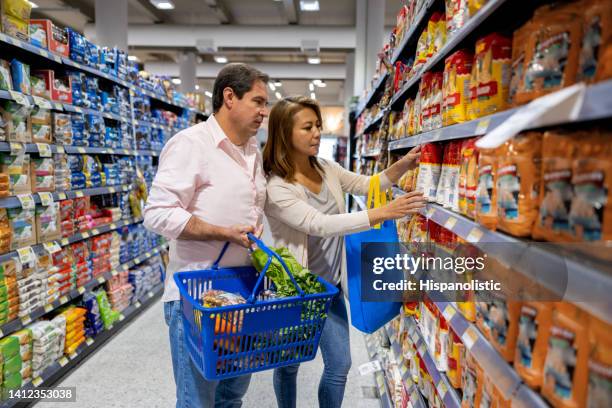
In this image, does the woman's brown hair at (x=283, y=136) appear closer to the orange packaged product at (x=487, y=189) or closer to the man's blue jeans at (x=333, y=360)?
the man's blue jeans at (x=333, y=360)

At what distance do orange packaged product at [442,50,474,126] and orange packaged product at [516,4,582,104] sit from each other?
42 cm

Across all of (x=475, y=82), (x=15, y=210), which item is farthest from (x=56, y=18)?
(x=475, y=82)

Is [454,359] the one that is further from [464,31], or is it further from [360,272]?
[464,31]

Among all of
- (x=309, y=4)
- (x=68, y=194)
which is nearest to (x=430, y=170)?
(x=68, y=194)

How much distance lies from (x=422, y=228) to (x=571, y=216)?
1.30 meters

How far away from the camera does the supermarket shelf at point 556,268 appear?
71 centimetres

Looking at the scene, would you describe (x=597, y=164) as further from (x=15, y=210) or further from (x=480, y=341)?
(x=15, y=210)

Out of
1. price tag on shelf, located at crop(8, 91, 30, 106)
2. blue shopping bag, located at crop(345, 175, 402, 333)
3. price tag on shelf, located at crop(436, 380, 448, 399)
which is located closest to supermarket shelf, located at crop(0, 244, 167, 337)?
price tag on shelf, located at crop(8, 91, 30, 106)

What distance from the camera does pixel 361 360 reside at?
3600 mm

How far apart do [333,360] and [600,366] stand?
1.51 metres

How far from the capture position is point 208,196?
1.79 meters

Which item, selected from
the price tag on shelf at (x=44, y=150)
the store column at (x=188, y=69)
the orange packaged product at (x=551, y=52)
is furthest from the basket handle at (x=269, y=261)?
the store column at (x=188, y=69)

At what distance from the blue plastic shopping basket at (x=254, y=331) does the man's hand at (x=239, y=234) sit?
0.14 feet

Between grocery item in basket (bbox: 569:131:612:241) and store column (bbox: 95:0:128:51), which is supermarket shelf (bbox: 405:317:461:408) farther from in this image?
store column (bbox: 95:0:128:51)
